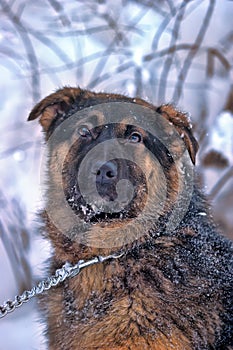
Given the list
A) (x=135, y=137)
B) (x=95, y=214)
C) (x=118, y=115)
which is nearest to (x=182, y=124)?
(x=135, y=137)

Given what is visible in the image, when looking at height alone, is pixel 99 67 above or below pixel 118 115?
above

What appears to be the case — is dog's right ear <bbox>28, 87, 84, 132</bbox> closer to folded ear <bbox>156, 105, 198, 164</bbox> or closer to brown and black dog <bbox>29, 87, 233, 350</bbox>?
brown and black dog <bbox>29, 87, 233, 350</bbox>

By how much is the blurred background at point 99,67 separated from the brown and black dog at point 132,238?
114 inches

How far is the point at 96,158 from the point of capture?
11.2 ft

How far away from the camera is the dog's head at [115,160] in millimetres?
3395

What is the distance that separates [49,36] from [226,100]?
8.53ft

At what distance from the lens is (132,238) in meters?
3.54

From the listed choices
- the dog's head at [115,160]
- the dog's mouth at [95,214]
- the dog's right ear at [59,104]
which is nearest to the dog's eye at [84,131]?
the dog's head at [115,160]

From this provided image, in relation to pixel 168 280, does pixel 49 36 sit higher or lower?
higher

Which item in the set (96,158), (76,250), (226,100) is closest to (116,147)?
(96,158)

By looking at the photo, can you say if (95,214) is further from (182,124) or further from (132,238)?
(182,124)

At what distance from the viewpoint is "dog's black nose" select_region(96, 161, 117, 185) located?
325 cm

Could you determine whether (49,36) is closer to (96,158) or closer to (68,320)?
(96,158)

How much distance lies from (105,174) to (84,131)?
0.68m
